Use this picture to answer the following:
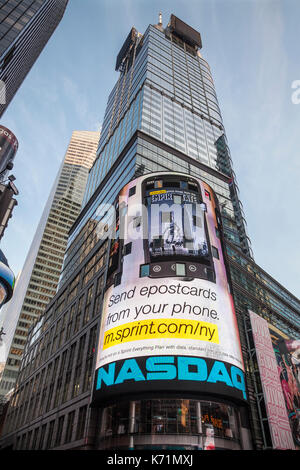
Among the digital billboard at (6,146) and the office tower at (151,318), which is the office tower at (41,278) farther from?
the digital billboard at (6,146)

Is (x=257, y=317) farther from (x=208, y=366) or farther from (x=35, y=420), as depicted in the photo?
(x=35, y=420)

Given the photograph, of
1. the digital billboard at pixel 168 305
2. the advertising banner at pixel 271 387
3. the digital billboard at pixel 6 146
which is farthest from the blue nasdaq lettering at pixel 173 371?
the digital billboard at pixel 6 146

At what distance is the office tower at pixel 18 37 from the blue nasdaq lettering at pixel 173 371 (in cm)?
9537

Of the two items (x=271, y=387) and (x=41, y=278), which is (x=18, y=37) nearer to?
(x=41, y=278)

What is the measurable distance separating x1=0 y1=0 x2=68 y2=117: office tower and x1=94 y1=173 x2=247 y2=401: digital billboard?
82.9 meters

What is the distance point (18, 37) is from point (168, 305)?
105 m

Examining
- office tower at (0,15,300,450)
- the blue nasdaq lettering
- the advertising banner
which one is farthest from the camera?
the advertising banner

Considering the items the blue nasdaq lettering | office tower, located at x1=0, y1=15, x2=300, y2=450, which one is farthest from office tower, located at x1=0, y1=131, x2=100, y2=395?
the blue nasdaq lettering

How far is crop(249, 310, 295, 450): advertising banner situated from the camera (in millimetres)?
32275

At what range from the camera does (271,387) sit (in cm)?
3612

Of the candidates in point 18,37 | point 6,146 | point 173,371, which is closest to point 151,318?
point 173,371

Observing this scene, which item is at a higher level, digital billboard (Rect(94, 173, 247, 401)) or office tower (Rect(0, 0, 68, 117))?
office tower (Rect(0, 0, 68, 117))

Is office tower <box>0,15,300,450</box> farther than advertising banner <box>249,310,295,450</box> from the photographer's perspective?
No

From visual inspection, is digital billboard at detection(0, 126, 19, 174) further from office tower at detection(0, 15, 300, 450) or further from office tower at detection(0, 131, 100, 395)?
office tower at detection(0, 131, 100, 395)
